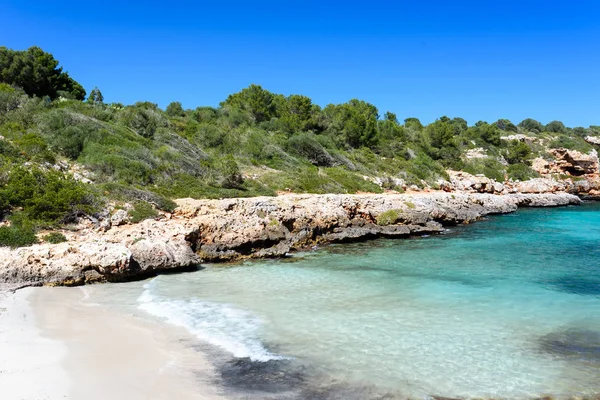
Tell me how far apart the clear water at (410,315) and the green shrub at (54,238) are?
2.79m

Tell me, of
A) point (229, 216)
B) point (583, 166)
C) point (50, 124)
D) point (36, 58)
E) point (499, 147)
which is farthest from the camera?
point (499, 147)

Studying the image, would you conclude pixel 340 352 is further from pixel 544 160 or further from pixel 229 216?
pixel 544 160

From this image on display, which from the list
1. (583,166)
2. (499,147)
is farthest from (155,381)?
(499,147)

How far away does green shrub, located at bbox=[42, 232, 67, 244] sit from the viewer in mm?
11656

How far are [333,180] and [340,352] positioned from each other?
20921 millimetres

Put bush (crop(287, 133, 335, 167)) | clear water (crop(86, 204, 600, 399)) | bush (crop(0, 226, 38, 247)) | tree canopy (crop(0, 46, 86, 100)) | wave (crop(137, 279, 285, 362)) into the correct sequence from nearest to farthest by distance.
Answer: clear water (crop(86, 204, 600, 399)) → wave (crop(137, 279, 285, 362)) → bush (crop(0, 226, 38, 247)) → tree canopy (crop(0, 46, 86, 100)) → bush (crop(287, 133, 335, 167))

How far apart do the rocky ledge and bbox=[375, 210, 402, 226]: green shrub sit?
0.05 metres

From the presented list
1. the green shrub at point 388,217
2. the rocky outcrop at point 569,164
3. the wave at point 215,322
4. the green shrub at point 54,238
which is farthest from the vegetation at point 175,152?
the green shrub at point 388,217

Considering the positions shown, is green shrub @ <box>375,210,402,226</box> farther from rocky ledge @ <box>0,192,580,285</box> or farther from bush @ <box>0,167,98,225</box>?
bush @ <box>0,167,98,225</box>

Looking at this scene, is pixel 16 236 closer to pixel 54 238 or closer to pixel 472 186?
pixel 54 238

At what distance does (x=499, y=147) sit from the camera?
59.2 meters

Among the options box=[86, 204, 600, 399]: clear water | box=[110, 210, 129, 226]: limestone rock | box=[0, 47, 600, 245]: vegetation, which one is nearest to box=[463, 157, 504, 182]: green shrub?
box=[0, 47, 600, 245]: vegetation

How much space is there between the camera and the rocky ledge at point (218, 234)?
34.0ft

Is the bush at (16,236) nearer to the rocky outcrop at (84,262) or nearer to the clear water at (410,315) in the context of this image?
the rocky outcrop at (84,262)
